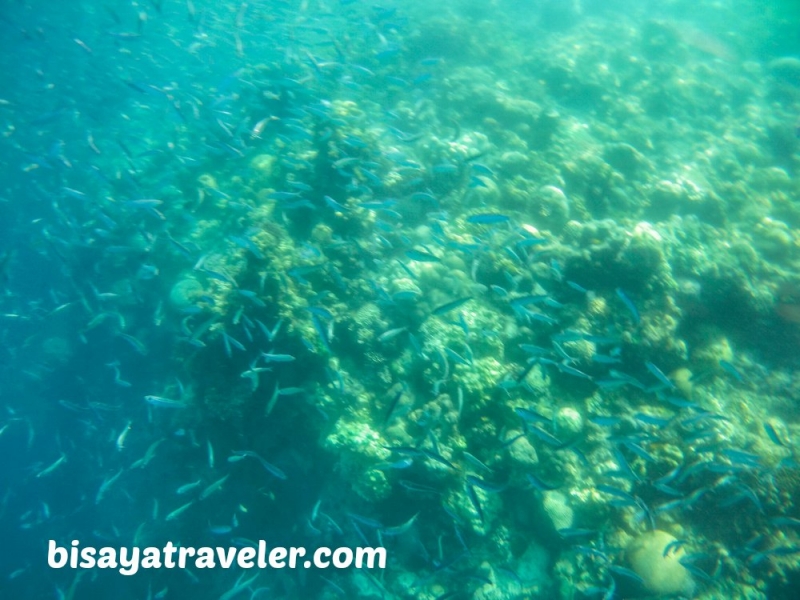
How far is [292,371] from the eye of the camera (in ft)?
22.8

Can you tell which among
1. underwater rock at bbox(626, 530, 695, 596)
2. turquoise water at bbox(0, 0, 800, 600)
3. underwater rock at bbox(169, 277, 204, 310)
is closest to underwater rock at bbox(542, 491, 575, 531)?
turquoise water at bbox(0, 0, 800, 600)

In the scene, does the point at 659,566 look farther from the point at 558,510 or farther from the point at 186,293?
the point at 186,293

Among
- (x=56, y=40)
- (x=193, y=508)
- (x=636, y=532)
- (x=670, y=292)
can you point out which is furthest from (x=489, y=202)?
(x=56, y=40)

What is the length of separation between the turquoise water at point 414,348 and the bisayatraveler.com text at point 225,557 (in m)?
0.20

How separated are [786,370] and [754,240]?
4.33 metres

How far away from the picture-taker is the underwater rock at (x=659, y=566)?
513cm

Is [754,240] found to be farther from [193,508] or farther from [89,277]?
[89,277]

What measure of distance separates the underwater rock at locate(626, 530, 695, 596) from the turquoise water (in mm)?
27

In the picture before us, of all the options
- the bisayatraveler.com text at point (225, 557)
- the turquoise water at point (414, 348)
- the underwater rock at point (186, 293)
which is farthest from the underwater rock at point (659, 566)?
the underwater rock at point (186, 293)

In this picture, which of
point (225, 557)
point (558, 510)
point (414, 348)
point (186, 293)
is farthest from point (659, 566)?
point (186, 293)

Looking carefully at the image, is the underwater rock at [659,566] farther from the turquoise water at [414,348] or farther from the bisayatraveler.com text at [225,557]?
the bisayatraveler.com text at [225,557]

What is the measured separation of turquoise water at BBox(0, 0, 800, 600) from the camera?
569 centimetres

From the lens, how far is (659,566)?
205 inches

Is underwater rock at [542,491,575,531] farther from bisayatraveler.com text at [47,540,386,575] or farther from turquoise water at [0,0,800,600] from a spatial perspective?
bisayatraveler.com text at [47,540,386,575]
